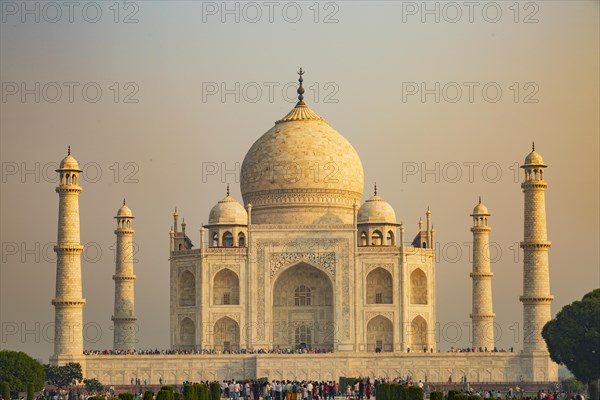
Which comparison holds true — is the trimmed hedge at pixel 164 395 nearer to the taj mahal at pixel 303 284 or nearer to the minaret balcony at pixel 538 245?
the taj mahal at pixel 303 284

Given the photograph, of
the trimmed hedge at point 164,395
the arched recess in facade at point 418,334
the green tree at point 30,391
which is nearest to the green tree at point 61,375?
the green tree at point 30,391

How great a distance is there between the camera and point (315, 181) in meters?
56.5

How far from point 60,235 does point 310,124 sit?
38.2ft

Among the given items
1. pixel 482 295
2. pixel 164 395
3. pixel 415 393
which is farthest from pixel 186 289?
pixel 164 395

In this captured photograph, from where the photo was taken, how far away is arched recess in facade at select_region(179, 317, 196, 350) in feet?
178

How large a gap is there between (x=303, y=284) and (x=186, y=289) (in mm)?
4277

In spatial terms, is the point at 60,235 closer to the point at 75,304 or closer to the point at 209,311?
the point at 75,304

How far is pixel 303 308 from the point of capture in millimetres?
54531

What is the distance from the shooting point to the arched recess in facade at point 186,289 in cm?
5453

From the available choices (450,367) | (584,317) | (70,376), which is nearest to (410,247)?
(450,367)

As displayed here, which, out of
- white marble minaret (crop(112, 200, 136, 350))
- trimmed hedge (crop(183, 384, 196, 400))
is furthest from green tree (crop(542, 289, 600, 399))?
white marble minaret (crop(112, 200, 136, 350))

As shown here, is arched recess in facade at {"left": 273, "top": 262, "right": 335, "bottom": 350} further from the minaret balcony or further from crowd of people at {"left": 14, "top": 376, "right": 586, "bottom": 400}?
the minaret balcony

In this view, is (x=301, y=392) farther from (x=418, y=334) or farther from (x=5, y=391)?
(x=418, y=334)

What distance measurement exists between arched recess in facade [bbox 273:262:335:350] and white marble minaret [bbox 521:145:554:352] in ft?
23.9
